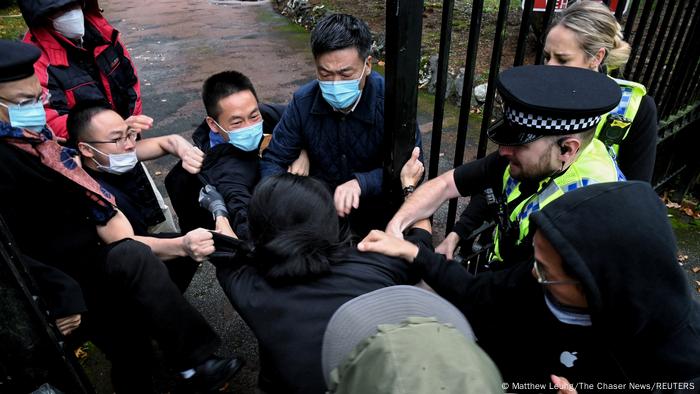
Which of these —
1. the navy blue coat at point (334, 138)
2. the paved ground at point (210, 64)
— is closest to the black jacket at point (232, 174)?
the navy blue coat at point (334, 138)

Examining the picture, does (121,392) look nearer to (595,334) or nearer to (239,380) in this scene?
(239,380)

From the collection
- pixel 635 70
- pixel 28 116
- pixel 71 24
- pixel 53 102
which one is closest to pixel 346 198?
pixel 28 116

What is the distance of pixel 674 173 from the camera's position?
13.4 ft

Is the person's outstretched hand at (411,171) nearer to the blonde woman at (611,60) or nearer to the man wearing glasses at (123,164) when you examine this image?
the blonde woman at (611,60)

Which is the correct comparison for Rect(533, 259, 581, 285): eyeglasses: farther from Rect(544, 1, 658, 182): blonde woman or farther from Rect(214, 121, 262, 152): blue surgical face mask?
Rect(214, 121, 262, 152): blue surgical face mask

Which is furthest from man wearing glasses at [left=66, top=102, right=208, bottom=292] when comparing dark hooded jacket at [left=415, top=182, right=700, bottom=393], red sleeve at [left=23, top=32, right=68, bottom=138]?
dark hooded jacket at [left=415, top=182, right=700, bottom=393]

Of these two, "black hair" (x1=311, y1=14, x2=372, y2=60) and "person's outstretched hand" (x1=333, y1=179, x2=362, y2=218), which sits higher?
"black hair" (x1=311, y1=14, x2=372, y2=60)

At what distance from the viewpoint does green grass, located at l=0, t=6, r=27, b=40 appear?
32.3 feet

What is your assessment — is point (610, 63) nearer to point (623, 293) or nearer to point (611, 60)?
point (611, 60)

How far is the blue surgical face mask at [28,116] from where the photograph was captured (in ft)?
6.35

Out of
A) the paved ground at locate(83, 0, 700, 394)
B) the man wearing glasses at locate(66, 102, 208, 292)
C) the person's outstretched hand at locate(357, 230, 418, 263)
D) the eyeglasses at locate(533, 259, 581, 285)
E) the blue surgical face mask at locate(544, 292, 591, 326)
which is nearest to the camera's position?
the eyeglasses at locate(533, 259, 581, 285)

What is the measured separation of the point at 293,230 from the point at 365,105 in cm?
104

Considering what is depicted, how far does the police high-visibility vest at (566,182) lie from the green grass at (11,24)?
10.9 metres

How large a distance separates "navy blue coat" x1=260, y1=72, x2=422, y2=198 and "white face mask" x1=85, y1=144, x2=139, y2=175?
713 millimetres
